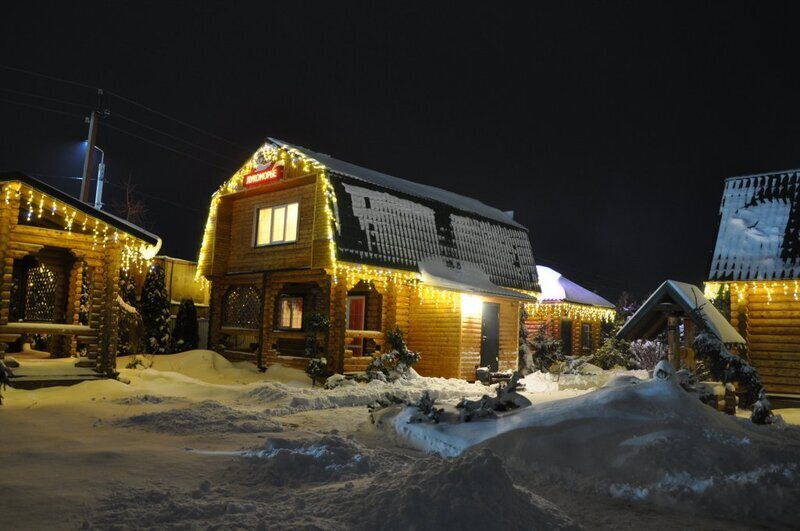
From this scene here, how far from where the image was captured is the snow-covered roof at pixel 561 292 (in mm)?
30609

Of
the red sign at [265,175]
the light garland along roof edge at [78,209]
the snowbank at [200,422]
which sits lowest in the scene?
the snowbank at [200,422]

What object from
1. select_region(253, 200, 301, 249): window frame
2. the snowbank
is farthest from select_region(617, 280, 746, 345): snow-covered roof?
select_region(253, 200, 301, 249): window frame

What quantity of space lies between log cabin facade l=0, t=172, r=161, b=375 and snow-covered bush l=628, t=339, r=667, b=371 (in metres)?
19.5

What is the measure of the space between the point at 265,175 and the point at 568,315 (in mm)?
20249

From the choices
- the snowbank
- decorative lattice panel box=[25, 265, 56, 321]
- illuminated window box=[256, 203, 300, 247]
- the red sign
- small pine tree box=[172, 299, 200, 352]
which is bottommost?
the snowbank

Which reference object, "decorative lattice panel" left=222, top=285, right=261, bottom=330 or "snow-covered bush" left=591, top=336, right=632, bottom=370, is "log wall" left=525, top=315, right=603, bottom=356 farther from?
"decorative lattice panel" left=222, top=285, right=261, bottom=330

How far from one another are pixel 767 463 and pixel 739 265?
446 inches

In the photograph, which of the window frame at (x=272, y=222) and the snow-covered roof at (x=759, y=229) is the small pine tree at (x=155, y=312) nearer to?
the window frame at (x=272, y=222)

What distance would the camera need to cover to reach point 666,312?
12766 millimetres

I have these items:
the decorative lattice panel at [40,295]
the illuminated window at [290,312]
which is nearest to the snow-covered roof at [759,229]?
the illuminated window at [290,312]

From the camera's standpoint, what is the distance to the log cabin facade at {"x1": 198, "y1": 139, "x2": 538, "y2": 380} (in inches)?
680

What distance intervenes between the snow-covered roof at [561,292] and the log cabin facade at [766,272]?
12.7 metres

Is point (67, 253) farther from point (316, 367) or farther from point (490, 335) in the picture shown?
point (490, 335)

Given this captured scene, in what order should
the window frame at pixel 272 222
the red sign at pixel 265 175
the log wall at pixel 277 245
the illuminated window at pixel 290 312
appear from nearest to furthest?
the log wall at pixel 277 245
the window frame at pixel 272 222
the red sign at pixel 265 175
the illuminated window at pixel 290 312
